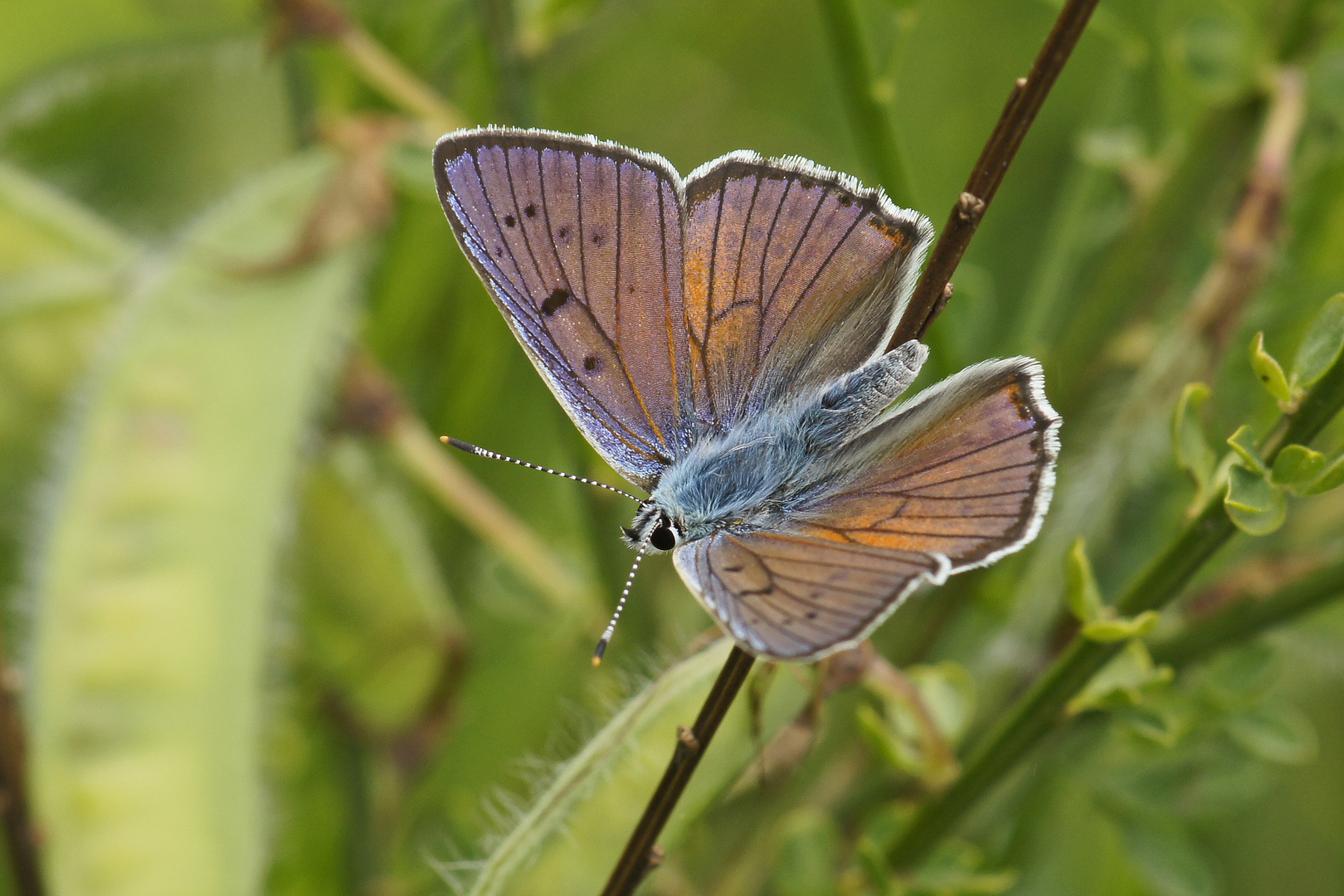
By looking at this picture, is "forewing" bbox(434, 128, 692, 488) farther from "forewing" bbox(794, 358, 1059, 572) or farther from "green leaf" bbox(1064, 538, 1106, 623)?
"green leaf" bbox(1064, 538, 1106, 623)

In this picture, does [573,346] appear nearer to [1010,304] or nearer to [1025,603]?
[1025,603]

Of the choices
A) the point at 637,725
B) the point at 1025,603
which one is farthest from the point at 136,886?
the point at 1025,603

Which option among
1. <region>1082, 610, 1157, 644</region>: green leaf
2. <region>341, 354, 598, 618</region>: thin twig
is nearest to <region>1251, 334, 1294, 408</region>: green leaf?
<region>1082, 610, 1157, 644</region>: green leaf

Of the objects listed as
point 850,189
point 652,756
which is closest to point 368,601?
point 652,756

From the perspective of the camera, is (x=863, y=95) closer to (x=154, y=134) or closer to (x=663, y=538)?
(x=663, y=538)

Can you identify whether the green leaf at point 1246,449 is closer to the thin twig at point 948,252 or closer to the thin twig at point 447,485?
the thin twig at point 948,252
